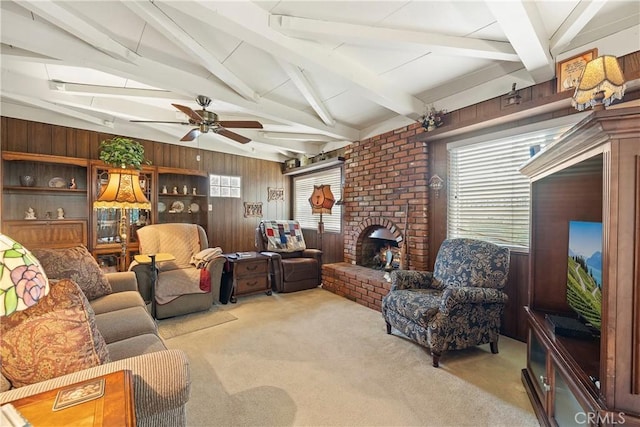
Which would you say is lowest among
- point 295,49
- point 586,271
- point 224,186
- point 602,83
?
point 586,271

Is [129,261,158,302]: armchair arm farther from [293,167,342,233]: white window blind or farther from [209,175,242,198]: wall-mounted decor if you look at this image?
[293,167,342,233]: white window blind

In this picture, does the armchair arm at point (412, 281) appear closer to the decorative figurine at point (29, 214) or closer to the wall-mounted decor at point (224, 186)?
the wall-mounted decor at point (224, 186)

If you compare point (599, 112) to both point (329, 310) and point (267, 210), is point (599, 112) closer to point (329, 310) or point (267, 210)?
point (329, 310)

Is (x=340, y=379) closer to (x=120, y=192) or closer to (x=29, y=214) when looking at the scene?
(x=120, y=192)

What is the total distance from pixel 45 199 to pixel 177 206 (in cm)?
167

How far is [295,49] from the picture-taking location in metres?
2.04

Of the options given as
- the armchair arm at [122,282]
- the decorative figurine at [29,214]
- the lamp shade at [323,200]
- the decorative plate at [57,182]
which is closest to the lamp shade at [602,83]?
the lamp shade at [323,200]

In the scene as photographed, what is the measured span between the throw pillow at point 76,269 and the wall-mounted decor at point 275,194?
3.71 m

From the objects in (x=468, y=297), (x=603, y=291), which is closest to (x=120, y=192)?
(x=468, y=297)

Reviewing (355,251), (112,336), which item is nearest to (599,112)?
(112,336)

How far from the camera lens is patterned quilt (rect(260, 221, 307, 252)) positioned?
4547mm

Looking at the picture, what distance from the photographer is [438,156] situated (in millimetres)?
3248

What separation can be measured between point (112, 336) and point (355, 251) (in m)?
3.19

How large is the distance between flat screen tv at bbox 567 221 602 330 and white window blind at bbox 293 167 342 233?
3.30 meters
